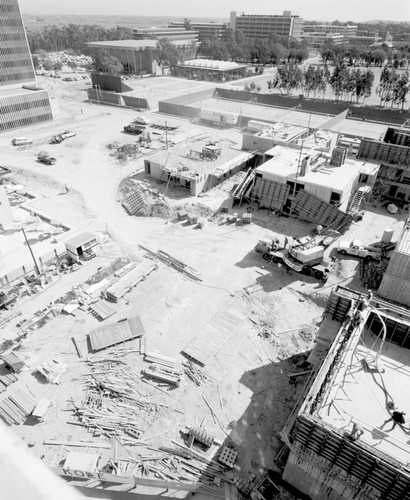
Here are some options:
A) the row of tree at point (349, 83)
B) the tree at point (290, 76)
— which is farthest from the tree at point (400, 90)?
the tree at point (290, 76)

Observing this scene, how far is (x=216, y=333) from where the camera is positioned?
23562mm

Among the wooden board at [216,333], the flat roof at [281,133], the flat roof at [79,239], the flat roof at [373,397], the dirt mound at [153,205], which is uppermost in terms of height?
the flat roof at [373,397]

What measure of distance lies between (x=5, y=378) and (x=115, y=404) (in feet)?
22.5

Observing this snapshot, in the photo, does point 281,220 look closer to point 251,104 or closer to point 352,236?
point 352,236

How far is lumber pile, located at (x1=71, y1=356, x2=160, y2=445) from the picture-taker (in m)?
18.4

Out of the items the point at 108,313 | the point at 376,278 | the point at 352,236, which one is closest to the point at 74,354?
the point at 108,313

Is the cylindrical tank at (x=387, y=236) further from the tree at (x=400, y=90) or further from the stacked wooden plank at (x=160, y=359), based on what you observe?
the tree at (x=400, y=90)

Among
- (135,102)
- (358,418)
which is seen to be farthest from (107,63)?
(358,418)

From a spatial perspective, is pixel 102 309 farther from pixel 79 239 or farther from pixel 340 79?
pixel 340 79

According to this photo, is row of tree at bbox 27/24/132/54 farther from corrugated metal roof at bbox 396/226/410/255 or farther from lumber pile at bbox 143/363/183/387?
lumber pile at bbox 143/363/183/387

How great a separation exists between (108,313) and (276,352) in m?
11.8

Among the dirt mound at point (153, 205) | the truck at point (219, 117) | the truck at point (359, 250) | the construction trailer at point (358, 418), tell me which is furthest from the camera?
the truck at point (219, 117)

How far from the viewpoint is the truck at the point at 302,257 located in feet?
92.0

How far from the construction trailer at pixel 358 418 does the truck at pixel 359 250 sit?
45.8 ft
